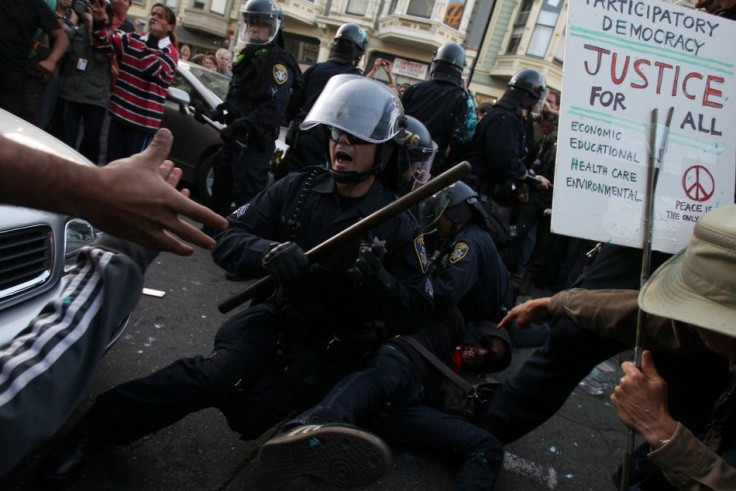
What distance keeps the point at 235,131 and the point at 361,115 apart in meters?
2.08

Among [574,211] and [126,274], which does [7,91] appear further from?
[574,211]

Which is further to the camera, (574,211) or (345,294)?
(345,294)

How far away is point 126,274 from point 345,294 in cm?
106

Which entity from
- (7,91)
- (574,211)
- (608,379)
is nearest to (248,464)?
(574,211)

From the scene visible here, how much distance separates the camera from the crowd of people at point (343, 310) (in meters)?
1.14

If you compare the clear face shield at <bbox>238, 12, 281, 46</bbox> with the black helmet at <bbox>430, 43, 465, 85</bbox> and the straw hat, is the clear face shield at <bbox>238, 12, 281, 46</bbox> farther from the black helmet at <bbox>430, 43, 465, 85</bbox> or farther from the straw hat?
the straw hat

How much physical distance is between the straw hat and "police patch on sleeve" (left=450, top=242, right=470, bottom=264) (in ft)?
4.69

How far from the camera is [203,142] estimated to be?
5.56 metres

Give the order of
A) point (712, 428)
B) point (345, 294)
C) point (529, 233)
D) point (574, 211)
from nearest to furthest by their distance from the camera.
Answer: point (712, 428), point (574, 211), point (345, 294), point (529, 233)

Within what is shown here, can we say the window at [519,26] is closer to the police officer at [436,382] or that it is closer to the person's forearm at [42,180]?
the police officer at [436,382]

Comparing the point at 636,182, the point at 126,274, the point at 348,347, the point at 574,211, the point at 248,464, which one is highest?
the point at 636,182

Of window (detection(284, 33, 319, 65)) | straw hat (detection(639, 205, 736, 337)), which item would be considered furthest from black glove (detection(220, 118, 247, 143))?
window (detection(284, 33, 319, 65))

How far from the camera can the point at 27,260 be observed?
6.09ft

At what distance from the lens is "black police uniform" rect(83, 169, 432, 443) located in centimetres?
204
